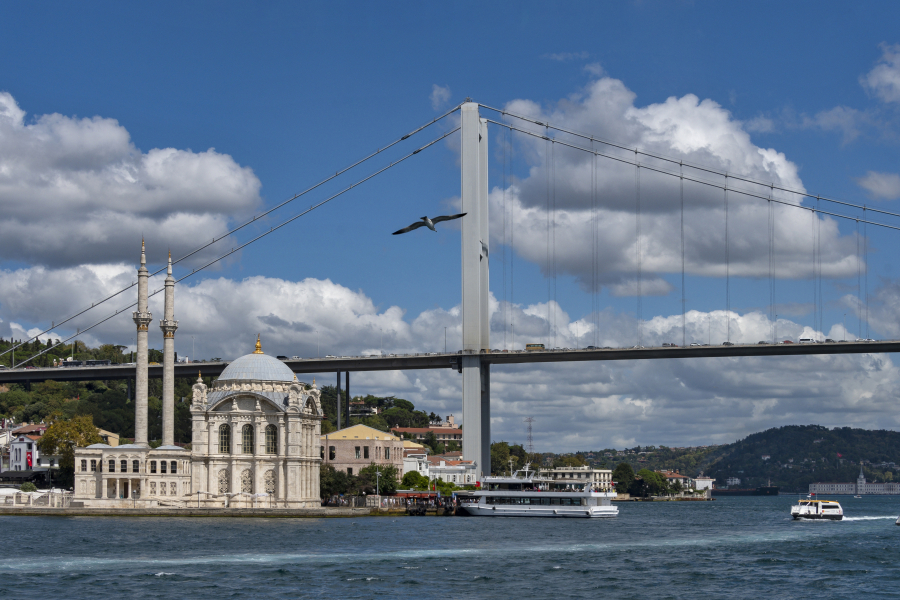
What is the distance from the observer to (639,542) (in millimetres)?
51688

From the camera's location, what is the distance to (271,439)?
236ft

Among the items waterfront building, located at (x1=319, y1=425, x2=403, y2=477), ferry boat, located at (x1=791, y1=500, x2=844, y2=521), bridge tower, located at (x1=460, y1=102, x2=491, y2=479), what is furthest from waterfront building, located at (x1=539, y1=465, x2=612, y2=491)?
ferry boat, located at (x1=791, y1=500, x2=844, y2=521)

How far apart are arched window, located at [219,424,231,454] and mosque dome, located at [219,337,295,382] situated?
300 centimetres

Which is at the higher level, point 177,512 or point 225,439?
point 225,439

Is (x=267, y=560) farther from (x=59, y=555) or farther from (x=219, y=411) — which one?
(x=219, y=411)

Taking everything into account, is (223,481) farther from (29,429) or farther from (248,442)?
(29,429)

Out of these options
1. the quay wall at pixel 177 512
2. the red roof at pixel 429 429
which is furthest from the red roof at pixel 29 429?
the red roof at pixel 429 429

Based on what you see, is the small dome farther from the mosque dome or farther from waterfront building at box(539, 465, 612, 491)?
waterfront building at box(539, 465, 612, 491)

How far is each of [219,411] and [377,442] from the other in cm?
2543

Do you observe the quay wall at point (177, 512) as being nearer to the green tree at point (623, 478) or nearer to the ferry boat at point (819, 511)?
the ferry boat at point (819, 511)

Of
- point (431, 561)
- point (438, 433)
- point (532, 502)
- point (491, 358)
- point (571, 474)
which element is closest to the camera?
point (431, 561)

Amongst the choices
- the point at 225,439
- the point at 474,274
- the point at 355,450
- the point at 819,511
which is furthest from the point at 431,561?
the point at 355,450

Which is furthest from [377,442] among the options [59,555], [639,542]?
[59,555]

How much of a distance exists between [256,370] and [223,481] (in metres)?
7.01
